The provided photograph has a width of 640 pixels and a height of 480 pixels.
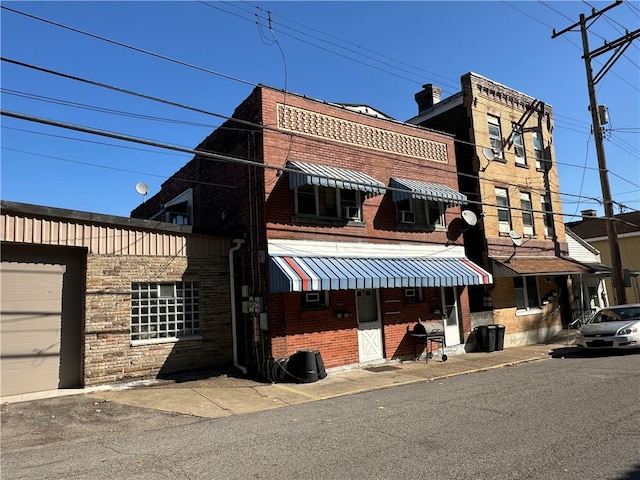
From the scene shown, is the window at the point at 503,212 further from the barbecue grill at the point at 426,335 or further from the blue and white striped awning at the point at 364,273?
the barbecue grill at the point at 426,335

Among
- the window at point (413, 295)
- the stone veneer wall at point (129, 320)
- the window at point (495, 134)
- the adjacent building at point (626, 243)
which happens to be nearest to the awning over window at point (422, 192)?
the window at point (413, 295)

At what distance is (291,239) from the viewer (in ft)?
38.7

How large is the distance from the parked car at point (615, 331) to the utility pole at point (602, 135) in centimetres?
334

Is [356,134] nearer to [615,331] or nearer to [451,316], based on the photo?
[451,316]

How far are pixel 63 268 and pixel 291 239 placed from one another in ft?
17.8

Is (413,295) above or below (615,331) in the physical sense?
above

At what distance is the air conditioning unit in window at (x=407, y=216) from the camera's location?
14367 millimetres

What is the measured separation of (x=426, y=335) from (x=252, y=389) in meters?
5.75

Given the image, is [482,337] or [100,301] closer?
[100,301]

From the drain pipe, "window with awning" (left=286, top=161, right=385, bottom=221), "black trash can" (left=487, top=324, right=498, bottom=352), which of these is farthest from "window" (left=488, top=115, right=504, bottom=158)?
the drain pipe

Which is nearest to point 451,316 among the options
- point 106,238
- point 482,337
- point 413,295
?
point 482,337

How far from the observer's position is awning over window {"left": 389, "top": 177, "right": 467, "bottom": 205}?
13.3 meters

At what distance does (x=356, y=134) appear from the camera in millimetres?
13766

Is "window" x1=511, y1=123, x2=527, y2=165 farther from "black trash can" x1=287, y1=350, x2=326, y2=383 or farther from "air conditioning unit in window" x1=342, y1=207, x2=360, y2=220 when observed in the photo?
"black trash can" x1=287, y1=350, x2=326, y2=383
